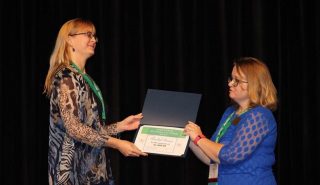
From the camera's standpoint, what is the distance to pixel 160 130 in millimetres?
3166

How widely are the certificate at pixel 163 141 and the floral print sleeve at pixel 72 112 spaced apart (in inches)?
17.0

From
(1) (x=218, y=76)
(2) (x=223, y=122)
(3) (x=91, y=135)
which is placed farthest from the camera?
(1) (x=218, y=76)

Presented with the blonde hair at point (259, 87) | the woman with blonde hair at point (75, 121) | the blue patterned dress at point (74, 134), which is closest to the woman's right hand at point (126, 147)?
the woman with blonde hair at point (75, 121)

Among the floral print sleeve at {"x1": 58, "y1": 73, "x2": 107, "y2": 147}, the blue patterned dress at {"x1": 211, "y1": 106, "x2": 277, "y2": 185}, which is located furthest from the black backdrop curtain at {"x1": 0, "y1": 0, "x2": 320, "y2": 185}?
the floral print sleeve at {"x1": 58, "y1": 73, "x2": 107, "y2": 147}

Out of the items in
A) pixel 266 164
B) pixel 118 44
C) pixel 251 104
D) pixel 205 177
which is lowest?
pixel 205 177

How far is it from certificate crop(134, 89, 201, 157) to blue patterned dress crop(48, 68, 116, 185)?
35cm

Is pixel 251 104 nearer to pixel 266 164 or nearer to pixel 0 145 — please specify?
pixel 266 164

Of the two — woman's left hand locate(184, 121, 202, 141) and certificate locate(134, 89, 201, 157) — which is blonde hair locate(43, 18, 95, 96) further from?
woman's left hand locate(184, 121, 202, 141)

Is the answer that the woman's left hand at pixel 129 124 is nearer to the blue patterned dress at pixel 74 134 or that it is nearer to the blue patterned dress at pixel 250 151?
the blue patterned dress at pixel 74 134

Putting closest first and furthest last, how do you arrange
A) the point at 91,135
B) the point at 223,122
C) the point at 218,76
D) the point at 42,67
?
1. the point at 91,135
2. the point at 223,122
3. the point at 218,76
4. the point at 42,67

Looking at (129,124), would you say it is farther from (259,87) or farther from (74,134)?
(259,87)

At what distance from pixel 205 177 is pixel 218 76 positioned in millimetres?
873

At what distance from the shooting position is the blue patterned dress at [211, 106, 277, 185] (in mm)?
2760

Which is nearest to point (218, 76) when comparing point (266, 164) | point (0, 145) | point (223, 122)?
point (223, 122)
